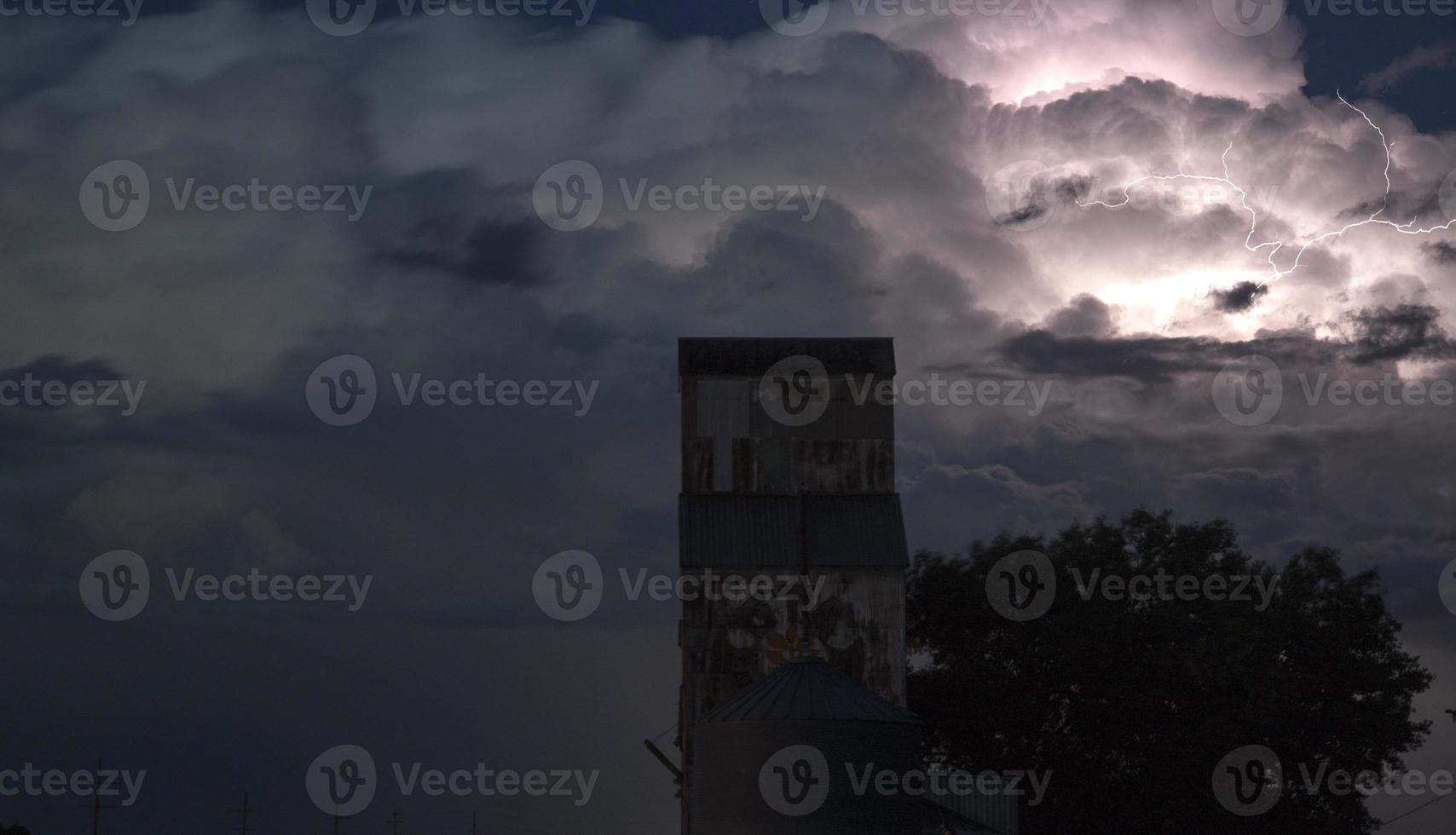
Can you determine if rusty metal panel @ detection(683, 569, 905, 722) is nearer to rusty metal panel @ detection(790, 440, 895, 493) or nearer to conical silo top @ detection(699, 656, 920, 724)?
rusty metal panel @ detection(790, 440, 895, 493)

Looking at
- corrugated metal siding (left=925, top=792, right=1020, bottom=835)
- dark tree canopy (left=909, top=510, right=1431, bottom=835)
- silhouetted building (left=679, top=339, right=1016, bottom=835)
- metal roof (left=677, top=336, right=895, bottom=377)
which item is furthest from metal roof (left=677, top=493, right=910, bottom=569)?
dark tree canopy (left=909, top=510, right=1431, bottom=835)

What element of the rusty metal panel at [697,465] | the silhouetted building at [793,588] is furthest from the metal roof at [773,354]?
the rusty metal panel at [697,465]

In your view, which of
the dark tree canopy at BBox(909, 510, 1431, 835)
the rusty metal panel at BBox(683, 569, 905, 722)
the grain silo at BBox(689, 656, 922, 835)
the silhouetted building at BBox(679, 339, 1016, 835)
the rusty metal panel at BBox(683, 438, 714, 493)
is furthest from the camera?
the dark tree canopy at BBox(909, 510, 1431, 835)

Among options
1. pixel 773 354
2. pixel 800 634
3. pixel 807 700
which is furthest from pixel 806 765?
pixel 773 354

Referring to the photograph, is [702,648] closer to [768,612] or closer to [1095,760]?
[768,612]

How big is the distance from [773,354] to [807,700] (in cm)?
1314

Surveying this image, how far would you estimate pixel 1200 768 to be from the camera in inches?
2069

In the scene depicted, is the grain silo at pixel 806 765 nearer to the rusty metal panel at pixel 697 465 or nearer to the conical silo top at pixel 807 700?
the conical silo top at pixel 807 700

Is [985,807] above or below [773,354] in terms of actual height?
below

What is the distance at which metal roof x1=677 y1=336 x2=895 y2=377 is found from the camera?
45719mm

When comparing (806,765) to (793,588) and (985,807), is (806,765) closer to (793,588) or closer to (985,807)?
(793,588)

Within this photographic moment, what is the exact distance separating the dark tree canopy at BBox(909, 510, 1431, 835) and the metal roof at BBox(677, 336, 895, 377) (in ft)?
43.0

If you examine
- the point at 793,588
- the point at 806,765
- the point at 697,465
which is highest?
the point at 697,465

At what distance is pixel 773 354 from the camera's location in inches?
1806
